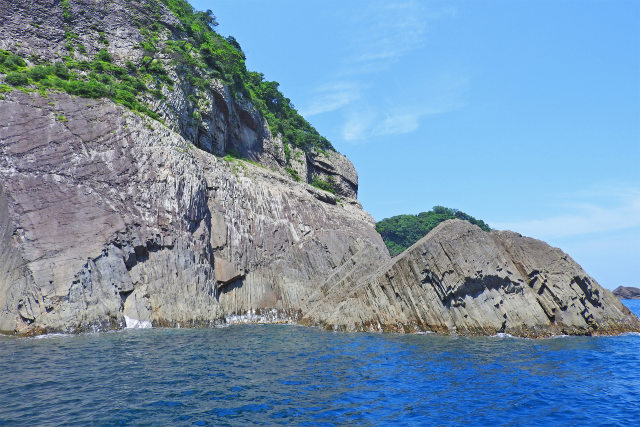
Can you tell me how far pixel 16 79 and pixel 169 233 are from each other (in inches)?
798

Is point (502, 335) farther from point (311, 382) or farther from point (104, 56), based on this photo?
point (104, 56)

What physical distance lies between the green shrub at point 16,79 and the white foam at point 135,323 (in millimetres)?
25087

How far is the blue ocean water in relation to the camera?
15.1 metres

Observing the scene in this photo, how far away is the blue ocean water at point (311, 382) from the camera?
15.1 metres

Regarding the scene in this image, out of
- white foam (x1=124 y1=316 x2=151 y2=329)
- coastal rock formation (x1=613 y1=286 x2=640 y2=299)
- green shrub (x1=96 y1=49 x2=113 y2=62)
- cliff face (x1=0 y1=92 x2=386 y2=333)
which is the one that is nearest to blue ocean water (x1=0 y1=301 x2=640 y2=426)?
white foam (x1=124 y1=316 x2=151 y2=329)

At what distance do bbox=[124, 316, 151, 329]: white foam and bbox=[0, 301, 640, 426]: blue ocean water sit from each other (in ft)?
14.5

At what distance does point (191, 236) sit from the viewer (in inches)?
1735

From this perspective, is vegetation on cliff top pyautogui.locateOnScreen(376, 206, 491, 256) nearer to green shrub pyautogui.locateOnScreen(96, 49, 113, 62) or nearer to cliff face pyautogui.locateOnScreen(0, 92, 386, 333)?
cliff face pyautogui.locateOnScreen(0, 92, 386, 333)

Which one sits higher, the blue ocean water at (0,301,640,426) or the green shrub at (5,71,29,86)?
the green shrub at (5,71,29,86)

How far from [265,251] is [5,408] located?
125 ft

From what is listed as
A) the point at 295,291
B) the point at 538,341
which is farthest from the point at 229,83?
the point at 538,341

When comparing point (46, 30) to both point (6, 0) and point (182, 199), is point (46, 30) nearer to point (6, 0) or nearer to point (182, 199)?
point (6, 0)

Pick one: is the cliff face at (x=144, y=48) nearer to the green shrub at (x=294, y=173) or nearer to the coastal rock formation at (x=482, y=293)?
the green shrub at (x=294, y=173)

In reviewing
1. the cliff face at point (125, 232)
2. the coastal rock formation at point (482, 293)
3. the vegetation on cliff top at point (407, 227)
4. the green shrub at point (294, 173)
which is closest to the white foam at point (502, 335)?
the coastal rock formation at point (482, 293)
